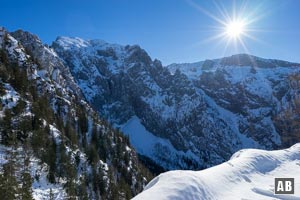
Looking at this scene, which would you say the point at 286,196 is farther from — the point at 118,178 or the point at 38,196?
the point at 118,178

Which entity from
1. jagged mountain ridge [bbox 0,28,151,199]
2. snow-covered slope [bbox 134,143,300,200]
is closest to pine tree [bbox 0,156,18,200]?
jagged mountain ridge [bbox 0,28,151,199]

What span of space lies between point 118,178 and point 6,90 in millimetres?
53374

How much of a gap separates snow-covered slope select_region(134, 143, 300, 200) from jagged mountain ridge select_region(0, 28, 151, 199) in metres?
40.9

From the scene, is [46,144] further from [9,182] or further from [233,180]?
[233,180]

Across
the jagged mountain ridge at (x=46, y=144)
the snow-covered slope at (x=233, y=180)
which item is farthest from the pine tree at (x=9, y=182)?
the snow-covered slope at (x=233, y=180)

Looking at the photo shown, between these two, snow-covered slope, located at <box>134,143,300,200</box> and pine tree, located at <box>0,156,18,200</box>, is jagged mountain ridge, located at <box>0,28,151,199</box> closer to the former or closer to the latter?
pine tree, located at <box>0,156,18,200</box>

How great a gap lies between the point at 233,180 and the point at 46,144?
211ft

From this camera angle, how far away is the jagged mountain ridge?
58.2 metres

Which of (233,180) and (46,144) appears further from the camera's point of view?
(46,144)

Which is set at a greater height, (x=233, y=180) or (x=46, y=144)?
(x=46, y=144)

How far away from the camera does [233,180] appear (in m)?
12.9

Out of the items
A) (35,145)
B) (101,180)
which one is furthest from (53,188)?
(101,180)

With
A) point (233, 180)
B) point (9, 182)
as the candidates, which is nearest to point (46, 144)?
point (9, 182)

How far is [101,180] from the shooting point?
278ft
